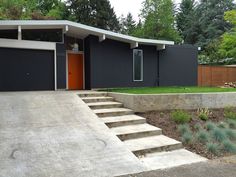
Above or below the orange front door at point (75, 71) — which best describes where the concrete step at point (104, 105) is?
below

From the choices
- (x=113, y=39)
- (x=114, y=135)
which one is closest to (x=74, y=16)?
(x=113, y=39)

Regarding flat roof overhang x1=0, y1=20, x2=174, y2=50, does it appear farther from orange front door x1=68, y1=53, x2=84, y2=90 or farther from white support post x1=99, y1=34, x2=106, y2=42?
orange front door x1=68, y1=53, x2=84, y2=90

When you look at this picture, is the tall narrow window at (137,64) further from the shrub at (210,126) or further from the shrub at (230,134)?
the shrub at (230,134)

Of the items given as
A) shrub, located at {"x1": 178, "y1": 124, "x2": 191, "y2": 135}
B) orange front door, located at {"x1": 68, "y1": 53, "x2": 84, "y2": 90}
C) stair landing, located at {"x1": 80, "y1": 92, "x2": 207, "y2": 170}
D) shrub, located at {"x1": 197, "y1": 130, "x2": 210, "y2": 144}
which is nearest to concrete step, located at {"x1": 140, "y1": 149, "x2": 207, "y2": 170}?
stair landing, located at {"x1": 80, "y1": 92, "x2": 207, "y2": 170}

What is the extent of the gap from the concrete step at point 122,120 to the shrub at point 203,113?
2202 mm

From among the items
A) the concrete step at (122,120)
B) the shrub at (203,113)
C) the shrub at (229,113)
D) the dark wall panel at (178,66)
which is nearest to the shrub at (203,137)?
the concrete step at (122,120)

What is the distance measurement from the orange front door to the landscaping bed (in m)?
5.95

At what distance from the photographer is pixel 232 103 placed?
1056 cm

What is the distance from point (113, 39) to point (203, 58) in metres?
19.3

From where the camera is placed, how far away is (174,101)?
9.49 m

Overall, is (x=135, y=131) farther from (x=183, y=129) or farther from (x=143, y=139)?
(x=183, y=129)

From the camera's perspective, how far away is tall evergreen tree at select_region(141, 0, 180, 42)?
35406 mm

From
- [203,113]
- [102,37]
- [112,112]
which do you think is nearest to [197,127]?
[203,113]

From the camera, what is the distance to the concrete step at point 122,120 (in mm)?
7652
